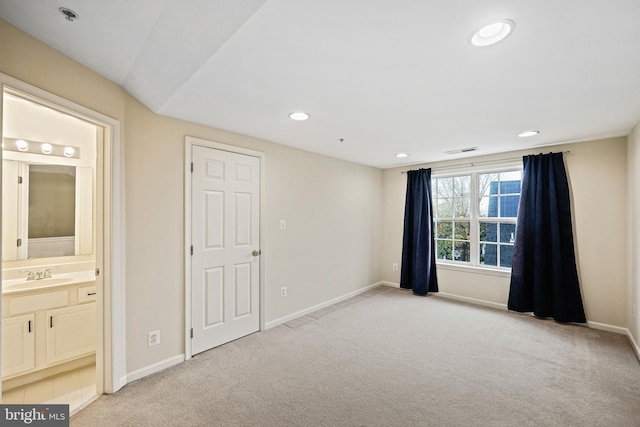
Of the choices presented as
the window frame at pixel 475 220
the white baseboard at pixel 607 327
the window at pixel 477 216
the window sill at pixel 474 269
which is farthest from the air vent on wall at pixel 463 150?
the white baseboard at pixel 607 327

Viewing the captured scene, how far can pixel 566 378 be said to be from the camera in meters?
2.33

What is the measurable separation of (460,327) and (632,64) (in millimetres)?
2847

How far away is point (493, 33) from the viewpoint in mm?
1394

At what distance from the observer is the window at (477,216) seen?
4.08 metres

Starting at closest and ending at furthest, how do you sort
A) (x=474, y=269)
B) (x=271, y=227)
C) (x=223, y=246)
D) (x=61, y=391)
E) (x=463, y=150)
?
(x=61, y=391) → (x=223, y=246) → (x=271, y=227) → (x=463, y=150) → (x=474, y=269)

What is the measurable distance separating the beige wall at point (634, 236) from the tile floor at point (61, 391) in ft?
16.1

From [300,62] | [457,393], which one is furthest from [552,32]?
[457,393]

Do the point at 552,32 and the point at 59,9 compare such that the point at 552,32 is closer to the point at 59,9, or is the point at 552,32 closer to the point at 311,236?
the point at 59,9

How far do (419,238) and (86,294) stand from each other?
4373mm

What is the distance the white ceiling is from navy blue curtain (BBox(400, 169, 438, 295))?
6.75 ft

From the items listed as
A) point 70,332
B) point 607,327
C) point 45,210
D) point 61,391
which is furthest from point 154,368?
point 607,327

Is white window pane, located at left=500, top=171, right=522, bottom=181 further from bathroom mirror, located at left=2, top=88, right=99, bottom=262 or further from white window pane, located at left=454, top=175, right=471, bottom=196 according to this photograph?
bathroom mirror, located at left=2, top=88, right=99, bottom=262

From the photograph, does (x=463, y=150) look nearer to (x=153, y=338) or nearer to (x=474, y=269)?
(x=474, y=269)

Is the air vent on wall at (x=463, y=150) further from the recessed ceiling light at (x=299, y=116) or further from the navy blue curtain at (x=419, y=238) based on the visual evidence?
the recessed ceiling light at (x=299, y=116)
